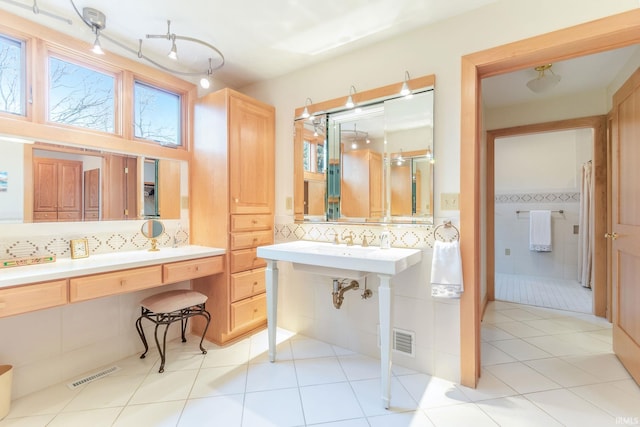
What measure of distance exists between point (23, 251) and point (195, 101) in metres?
1.64

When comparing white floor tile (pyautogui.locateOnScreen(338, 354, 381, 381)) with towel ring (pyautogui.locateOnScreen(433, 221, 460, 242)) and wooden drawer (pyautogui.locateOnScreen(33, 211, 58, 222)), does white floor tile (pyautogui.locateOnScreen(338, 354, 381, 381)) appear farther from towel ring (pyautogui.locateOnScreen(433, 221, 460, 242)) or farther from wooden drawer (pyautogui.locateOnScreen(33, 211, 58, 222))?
wooden drawer (pyautogui.locateOnScreen(33, 211, 58, 222))

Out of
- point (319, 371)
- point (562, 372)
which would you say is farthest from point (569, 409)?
point (319, 371)

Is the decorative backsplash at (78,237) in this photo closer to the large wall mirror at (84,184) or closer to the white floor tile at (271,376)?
the large wall mirror at (84,184)

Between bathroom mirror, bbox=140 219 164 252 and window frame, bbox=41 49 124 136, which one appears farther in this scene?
bathroom mirror, bbox=140 219 164 252

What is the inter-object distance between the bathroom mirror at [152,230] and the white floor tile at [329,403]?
1.59m

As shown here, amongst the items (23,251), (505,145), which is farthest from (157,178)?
(505,145)

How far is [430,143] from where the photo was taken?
1.93 m

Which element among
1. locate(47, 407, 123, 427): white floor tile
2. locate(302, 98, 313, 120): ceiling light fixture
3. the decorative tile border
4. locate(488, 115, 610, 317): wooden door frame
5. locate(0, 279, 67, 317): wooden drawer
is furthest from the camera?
the decorative tile border

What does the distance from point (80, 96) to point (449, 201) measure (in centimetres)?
267

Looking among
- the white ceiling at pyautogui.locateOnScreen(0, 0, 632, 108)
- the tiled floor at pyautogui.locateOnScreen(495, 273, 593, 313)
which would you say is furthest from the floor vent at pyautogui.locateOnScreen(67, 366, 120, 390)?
the tiled floor at pyautogui.locateOnScreen(495, 273, 593, 313)

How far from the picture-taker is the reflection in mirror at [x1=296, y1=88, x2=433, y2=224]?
6.51ft

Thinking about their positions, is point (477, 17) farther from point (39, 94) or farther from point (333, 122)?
point (39, 94)

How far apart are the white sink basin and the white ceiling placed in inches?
60.8

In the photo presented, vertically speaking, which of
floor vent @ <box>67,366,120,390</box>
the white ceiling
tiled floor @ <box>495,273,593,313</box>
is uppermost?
the white ceiling
